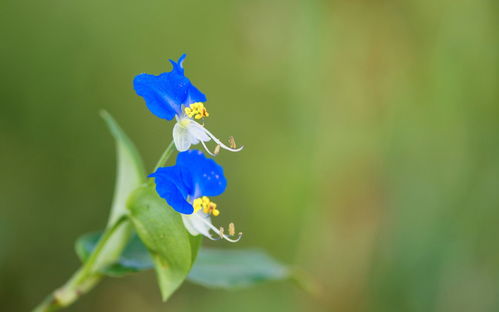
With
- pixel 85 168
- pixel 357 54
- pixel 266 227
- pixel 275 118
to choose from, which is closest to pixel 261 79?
pixel 275 118

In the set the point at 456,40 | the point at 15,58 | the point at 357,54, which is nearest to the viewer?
the point at 15,58

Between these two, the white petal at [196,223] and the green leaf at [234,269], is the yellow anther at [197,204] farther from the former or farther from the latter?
the green leaf at [234,269]

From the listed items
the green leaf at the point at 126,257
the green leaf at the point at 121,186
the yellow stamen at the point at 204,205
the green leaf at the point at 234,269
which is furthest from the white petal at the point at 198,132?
the green leaf at the point at 234,269

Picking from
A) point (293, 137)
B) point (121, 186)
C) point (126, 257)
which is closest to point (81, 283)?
point (126, 257)

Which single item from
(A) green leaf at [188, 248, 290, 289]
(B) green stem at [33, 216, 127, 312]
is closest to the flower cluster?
(B) green stem at [33, 216, 127, 312]

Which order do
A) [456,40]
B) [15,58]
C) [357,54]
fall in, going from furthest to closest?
[357,54] → [456,40] → [15,58]

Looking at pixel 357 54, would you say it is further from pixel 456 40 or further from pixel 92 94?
pixel 92 94

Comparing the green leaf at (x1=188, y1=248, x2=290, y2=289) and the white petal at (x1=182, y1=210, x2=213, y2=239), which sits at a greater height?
the white petal at (x1=182, y1=210, x2=213, y2=239)

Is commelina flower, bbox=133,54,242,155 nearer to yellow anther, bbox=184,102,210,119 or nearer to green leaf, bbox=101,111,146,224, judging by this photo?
yellow anther, bbox=184,102,210,119
